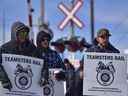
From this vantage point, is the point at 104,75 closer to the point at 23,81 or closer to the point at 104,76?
the point at 104,76

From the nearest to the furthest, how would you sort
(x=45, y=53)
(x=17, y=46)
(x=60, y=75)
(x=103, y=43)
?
(x=17, y=46) < (x=45, y=53) < (x=60, y=75) < (x=103, y=43)

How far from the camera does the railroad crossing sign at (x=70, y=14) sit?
17.1 meters

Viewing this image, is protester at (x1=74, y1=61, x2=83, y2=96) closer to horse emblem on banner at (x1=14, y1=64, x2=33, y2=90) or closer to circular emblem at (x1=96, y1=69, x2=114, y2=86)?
circular emblem at (x1=96, y1=69, x2=114, y2=86)

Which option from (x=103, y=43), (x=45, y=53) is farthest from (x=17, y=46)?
(x=103, y=43)

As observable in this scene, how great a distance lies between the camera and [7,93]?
34.4ft

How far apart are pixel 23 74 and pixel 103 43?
1539 mm

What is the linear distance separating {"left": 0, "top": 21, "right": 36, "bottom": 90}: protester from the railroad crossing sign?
642 cm

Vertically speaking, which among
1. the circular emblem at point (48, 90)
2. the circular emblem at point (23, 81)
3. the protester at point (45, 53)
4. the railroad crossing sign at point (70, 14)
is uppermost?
the railroad crossing sign at point (70, 14)

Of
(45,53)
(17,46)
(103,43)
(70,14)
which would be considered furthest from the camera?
(70,14)

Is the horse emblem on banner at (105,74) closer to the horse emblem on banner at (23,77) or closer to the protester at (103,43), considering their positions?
the protester at (103,43)

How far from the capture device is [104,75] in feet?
37.8

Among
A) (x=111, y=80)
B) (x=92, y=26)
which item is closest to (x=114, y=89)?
(x=111, y=80)

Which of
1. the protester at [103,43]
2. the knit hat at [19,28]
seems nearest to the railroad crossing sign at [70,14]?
the protester at [103,43]

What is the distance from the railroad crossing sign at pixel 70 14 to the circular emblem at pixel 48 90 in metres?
5.99
